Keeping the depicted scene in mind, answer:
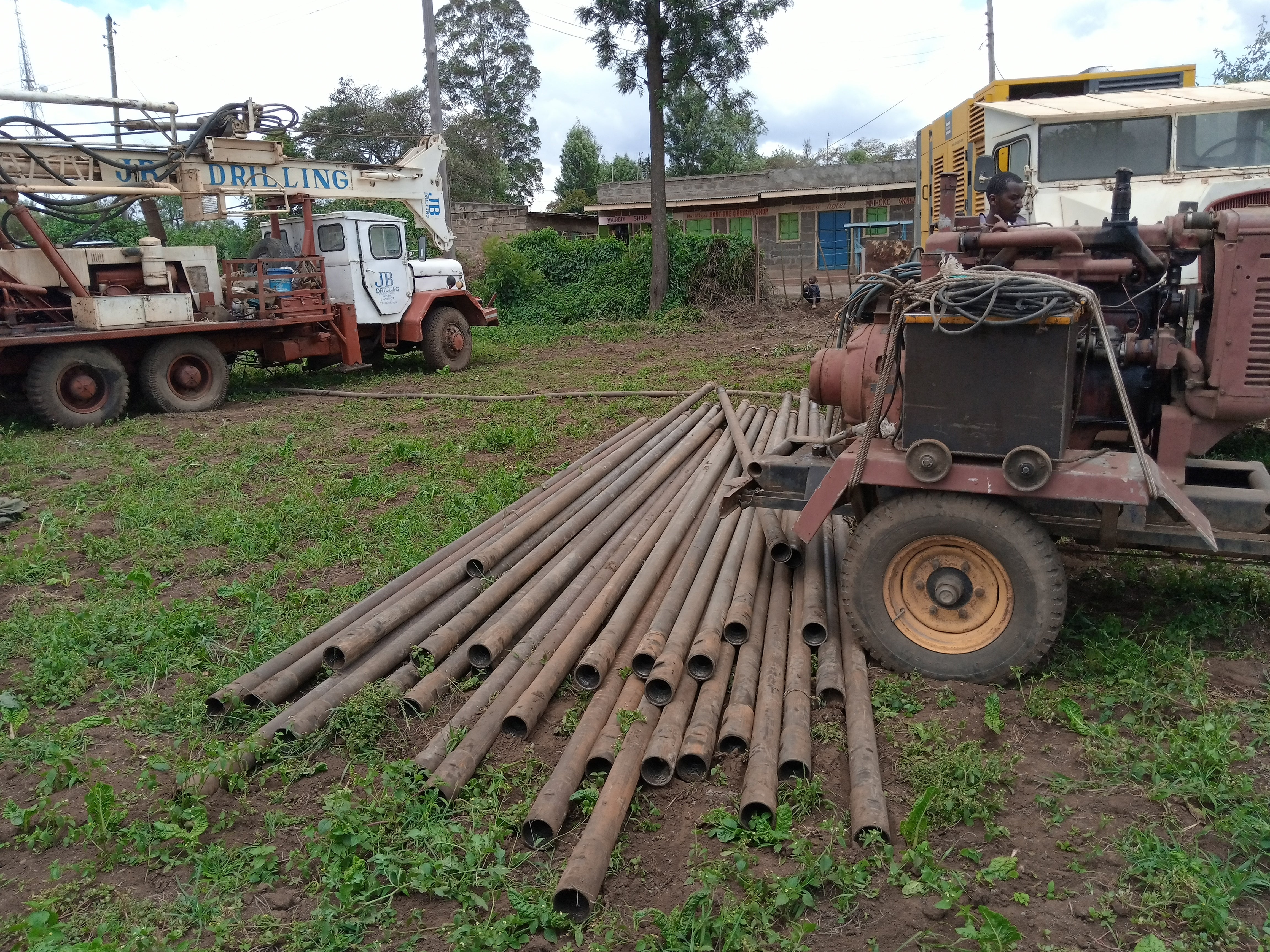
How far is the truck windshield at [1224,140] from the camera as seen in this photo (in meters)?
8.80

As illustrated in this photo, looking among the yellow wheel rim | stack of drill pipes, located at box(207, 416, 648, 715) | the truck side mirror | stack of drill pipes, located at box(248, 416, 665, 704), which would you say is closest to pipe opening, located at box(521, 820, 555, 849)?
stack of drill pipes, located at box(248, 416, 665, 704)

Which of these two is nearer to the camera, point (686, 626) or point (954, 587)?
point (954, 587)

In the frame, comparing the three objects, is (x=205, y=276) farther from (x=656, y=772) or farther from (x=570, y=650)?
(x=656, y=772)

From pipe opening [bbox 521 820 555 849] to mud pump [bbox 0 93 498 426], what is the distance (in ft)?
31.7

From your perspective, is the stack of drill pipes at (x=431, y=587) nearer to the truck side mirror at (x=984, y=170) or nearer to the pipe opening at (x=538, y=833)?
the pipe opening at (x=538, y=833)

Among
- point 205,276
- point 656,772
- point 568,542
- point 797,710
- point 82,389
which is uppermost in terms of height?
point 205,276

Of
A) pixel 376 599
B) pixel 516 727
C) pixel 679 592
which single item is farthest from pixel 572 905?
pixel 376 599

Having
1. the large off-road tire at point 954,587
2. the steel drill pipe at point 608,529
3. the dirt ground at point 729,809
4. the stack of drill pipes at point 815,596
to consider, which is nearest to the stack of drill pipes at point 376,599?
the dirt ground at point 729,809

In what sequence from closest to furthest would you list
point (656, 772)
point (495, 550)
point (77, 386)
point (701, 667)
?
point (656, 772) < point (701, 667) < point (495, 550) < point (77, 386)

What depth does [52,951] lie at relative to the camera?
8.94ft

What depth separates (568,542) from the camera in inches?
225

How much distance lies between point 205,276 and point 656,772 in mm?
11620

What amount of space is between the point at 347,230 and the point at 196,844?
11647 millimetres

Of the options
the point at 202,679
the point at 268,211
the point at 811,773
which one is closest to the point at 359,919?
the point at 811,773
